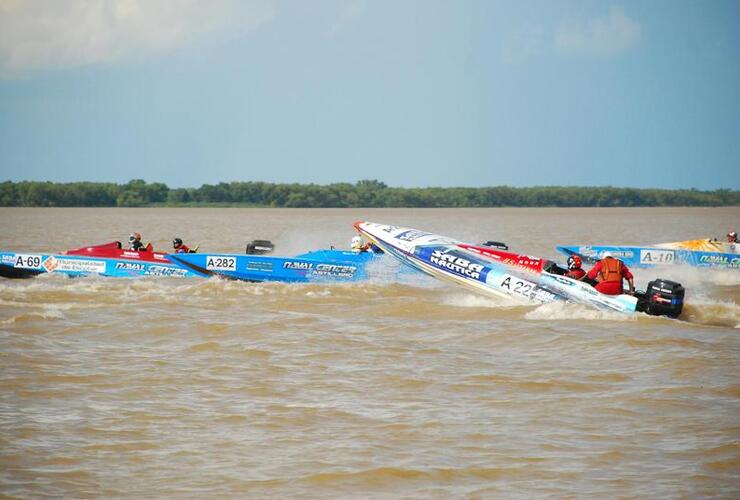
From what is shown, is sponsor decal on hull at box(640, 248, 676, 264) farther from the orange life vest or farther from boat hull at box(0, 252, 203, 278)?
boat hull at box(0, 252, 203, 278)

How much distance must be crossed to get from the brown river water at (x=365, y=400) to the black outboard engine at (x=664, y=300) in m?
0.31

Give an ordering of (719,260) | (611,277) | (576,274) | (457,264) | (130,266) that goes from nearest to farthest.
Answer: (611,277)
(576,274)
(457,264)
(130,266)
(719,260)

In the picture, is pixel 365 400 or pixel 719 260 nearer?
pixel 365 400

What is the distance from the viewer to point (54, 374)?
401 inches

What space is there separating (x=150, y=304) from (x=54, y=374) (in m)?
5.69

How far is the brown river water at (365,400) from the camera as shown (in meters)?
6.95

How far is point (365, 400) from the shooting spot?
9.19 meters

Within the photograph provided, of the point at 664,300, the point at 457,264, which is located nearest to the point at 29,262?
the point at 457,264

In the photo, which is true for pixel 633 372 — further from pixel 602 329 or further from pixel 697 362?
pixel 602 329

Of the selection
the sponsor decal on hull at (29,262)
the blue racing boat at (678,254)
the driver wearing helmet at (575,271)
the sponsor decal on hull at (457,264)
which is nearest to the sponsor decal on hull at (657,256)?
the blue racing boat at (678,254)

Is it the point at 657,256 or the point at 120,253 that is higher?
the point at 657,256

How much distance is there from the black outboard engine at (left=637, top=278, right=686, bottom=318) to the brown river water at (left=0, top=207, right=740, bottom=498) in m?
0.31

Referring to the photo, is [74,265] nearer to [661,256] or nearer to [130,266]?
[130,266]

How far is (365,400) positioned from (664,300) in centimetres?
691
